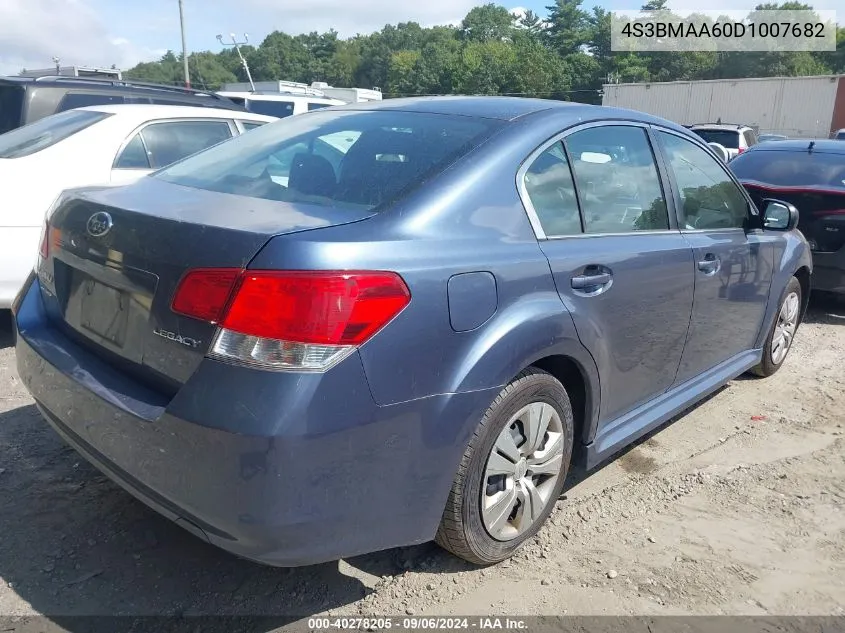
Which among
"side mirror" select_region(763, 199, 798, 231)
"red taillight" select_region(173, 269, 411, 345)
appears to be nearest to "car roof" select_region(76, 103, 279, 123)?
"red taillight" select_region(173, 269, 411, 345)

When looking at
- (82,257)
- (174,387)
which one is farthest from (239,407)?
(82,257)

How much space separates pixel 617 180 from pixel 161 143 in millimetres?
3647

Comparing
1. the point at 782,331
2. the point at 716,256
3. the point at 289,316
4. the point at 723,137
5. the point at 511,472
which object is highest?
the point at 289,316

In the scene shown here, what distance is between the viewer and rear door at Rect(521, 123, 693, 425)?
8.54 feet

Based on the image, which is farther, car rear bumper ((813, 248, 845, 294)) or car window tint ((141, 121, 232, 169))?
car rear bumper ((813, 248, 845, 294))

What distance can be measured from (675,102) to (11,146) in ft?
129

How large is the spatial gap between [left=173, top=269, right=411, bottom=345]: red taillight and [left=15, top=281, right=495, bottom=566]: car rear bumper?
0.10m

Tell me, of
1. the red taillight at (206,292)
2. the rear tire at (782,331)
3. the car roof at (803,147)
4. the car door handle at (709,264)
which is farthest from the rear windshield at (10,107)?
the car roof at (803,147)

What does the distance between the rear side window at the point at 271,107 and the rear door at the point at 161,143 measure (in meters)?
7.52

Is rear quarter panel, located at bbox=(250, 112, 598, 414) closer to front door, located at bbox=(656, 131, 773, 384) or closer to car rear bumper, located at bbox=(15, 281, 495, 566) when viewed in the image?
car rear bumper, located at bbox=(15, 281, 495, 566)

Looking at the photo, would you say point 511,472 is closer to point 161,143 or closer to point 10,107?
point 161,143

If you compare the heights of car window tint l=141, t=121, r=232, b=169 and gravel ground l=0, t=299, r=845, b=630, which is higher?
car window tint l=141, t=121, r=232, b=169

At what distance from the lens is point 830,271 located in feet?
19.5

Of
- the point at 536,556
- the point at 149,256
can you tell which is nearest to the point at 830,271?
the point at 536,556
